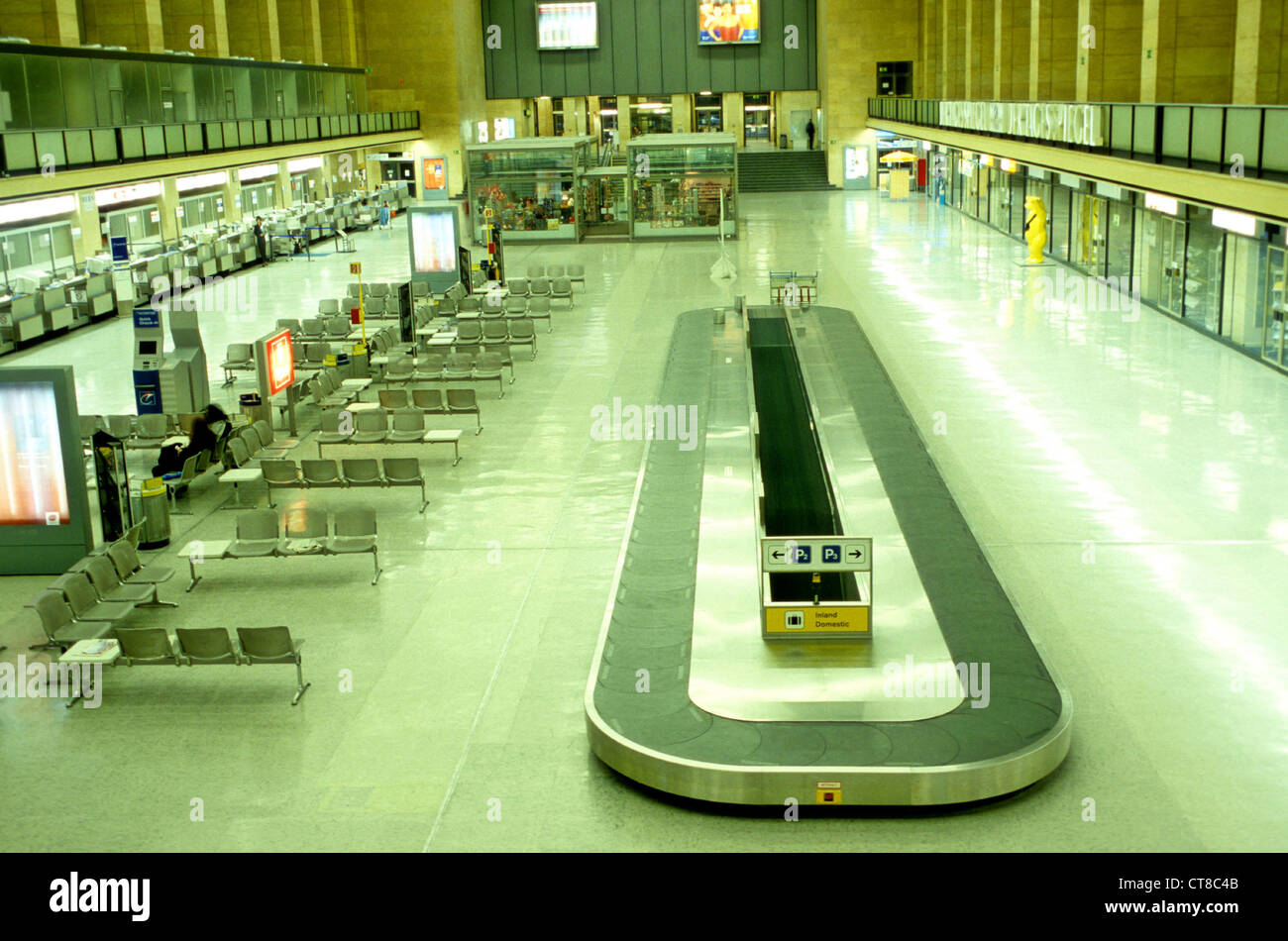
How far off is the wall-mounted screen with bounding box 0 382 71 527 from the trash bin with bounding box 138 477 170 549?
89 centimetres

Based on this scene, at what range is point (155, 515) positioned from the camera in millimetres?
13312

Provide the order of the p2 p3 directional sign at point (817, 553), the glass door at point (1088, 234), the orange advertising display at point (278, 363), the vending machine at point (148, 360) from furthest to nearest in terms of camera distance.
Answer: the glass door at point (1088, 234) → the vending machine at point (148, 360) → the orange advertising display at point (278, 363) → the p2 p3 directional sign at point (817, 553)

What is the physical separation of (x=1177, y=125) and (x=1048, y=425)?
5.47 m

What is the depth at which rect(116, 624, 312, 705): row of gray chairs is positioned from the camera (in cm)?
980

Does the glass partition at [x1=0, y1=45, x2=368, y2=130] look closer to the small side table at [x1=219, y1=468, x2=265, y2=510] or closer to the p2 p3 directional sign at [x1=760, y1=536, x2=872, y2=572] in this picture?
the small side table at [x1=219, y1=468, x2=265, y2=510]

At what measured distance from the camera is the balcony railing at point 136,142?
2261cm

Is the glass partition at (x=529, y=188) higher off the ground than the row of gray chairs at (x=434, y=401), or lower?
higher

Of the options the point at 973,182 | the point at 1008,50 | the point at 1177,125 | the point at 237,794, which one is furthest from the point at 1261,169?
the point at 973,182

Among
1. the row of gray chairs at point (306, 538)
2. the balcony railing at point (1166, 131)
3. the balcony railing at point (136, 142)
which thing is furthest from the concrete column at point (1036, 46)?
the row of gray chairs at point (306, 538)

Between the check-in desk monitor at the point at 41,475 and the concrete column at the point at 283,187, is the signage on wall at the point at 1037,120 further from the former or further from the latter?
the concrete column at the point at 283,187

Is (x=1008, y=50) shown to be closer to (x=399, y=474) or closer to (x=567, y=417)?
(x=567, y=417)

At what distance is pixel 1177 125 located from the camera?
1875 cm

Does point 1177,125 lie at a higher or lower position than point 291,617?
higher

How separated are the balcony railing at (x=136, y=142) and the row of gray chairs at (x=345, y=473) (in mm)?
10820
